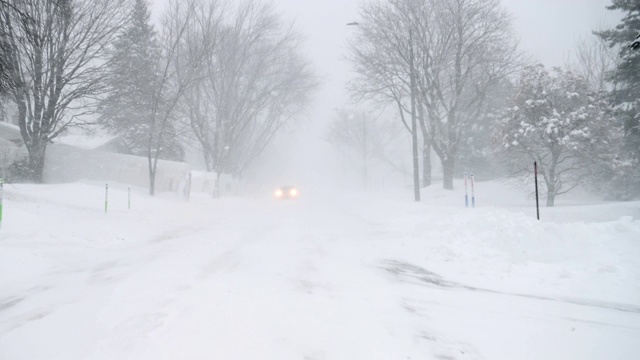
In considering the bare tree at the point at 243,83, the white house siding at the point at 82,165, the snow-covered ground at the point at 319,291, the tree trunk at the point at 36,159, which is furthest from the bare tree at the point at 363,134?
the snow-covered ground at the point at 319,291

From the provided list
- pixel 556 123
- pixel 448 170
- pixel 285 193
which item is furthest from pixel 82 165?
pixel 556 123

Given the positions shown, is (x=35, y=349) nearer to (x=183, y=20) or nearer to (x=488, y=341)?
(x=488, y=341)

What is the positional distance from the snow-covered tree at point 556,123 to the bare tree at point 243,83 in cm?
1860

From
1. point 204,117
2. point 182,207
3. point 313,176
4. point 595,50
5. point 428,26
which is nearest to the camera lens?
point 182,207

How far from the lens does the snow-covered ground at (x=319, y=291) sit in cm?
357

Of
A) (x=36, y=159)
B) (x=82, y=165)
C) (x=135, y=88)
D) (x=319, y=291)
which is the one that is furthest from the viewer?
(x=82, y=165)

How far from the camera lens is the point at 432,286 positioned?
604 cm

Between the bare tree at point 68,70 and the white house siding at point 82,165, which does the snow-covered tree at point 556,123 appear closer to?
the white house siding at point 82,165

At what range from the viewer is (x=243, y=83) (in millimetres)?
32125

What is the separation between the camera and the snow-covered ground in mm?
3572

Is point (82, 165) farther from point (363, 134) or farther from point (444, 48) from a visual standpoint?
point (363, 134)

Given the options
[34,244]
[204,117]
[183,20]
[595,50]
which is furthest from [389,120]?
[34,244]

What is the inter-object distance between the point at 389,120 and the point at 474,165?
26601 mm

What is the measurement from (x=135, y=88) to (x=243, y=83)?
10990mm
